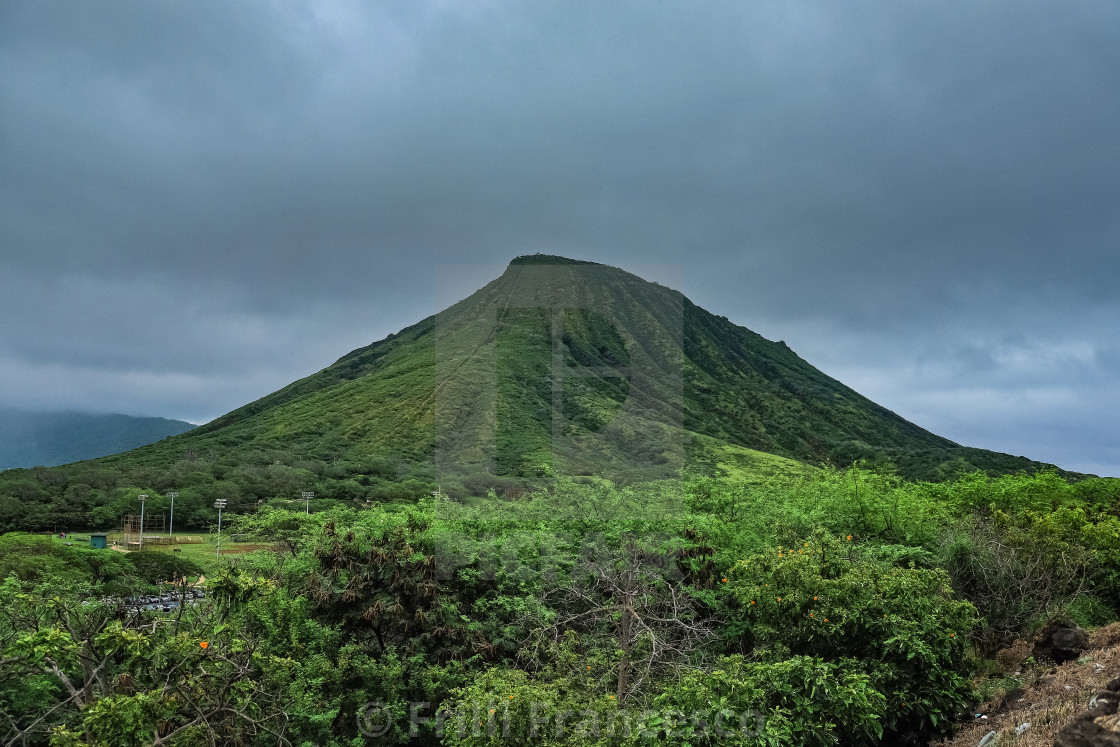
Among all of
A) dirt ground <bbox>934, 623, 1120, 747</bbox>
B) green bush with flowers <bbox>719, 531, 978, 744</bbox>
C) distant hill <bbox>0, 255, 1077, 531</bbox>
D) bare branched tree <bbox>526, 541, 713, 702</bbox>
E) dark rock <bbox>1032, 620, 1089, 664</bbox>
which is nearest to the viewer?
dirt ground <bbox>934, 623, 1120, 747</bbox>

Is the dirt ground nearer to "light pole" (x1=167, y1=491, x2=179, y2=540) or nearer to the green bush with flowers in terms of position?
the green bush with flowers

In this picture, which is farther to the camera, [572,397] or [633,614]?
[572,397]

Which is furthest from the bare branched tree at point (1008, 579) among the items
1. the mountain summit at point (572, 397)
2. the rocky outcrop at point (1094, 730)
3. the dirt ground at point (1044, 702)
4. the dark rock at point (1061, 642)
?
the mountain summit at point (572, 397)

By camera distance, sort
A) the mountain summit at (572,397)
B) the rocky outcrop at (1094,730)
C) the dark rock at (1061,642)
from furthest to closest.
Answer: the mountain summit at (572,397)
the dark rock at (1061,642)
the rocky outcrop at (1094,730)

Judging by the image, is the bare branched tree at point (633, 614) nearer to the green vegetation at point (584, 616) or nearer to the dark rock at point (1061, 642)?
the green vegetation at point (584, 616)

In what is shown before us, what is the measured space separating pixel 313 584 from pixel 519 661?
3191 mm

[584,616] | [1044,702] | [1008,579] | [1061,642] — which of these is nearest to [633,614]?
[584,616]

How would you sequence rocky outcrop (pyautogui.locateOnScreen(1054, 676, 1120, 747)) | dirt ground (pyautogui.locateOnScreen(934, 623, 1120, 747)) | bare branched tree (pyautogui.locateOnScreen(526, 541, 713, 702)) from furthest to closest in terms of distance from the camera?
bare branched tree (pyautogui.locateOnScreen(526, 541, 713, 702)) → dirt ground (pyautogui.locateOnScreen(934, 623, 1120, 747)) → rocky outcrop (pyautogui.locateOnScreen(1054, 676, 1120, 747))

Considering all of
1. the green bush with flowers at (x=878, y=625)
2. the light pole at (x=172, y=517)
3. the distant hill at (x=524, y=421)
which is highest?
the distant hill at (x=524, y=421)

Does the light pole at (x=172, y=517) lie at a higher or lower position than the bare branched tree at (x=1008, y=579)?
lower

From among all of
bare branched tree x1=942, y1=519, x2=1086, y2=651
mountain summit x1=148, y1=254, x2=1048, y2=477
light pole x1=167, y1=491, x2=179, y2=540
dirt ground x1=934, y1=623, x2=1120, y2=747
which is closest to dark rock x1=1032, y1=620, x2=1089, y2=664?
dirt ground x1=934, y1=623, x2=1120, y2=747

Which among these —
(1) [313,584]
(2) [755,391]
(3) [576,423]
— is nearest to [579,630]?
(1) [313,584]

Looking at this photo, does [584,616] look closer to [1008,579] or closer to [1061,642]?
[1061,642]

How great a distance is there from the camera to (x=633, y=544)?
9594 mm
